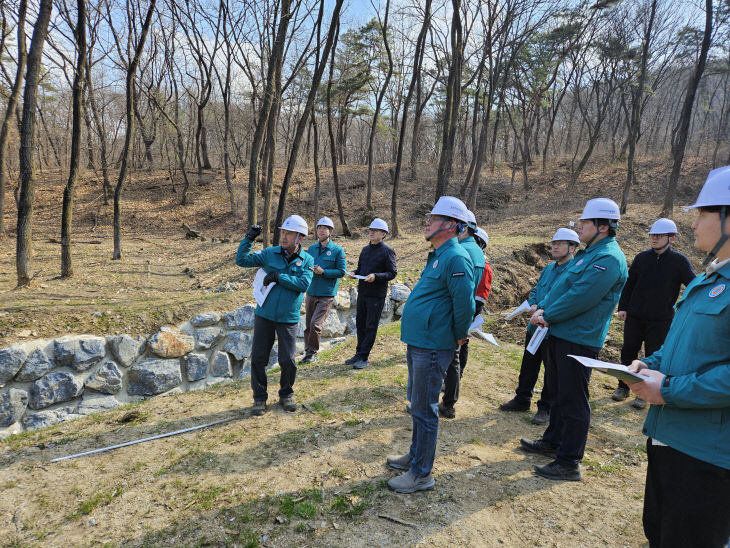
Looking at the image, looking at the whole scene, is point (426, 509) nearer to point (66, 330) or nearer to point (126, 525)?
point (126, 525)

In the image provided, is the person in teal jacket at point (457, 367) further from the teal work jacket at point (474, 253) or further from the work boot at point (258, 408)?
the work boot at point (258, 408)

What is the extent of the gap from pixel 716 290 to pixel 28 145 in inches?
396

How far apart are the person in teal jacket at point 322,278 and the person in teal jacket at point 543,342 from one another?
2.74 meters

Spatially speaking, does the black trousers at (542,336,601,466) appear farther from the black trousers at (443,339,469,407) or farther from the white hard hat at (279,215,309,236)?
the white hard hat at (279,215,309,236)

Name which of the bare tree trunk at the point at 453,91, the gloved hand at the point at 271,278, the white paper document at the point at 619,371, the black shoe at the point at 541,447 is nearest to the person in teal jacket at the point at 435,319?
the white paper document at the point at 619,371

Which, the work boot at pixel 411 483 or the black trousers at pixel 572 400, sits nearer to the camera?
the work boot at pixel 411 483

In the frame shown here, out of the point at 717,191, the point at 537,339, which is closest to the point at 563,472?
the point at 537,339

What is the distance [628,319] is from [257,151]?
894cm

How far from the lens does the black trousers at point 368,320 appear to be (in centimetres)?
586

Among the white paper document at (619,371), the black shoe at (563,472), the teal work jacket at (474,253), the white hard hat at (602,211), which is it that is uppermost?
the white hard hat at (602,211)

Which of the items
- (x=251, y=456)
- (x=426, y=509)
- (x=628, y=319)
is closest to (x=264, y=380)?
(x=251, y=456)

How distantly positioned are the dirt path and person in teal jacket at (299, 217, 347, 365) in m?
1.63

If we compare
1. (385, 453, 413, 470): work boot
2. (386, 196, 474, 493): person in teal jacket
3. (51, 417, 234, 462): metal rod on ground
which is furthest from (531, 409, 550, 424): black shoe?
(51, 417, 234, 462): metal rod on ground

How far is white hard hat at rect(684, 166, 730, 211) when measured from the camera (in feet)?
5.58
